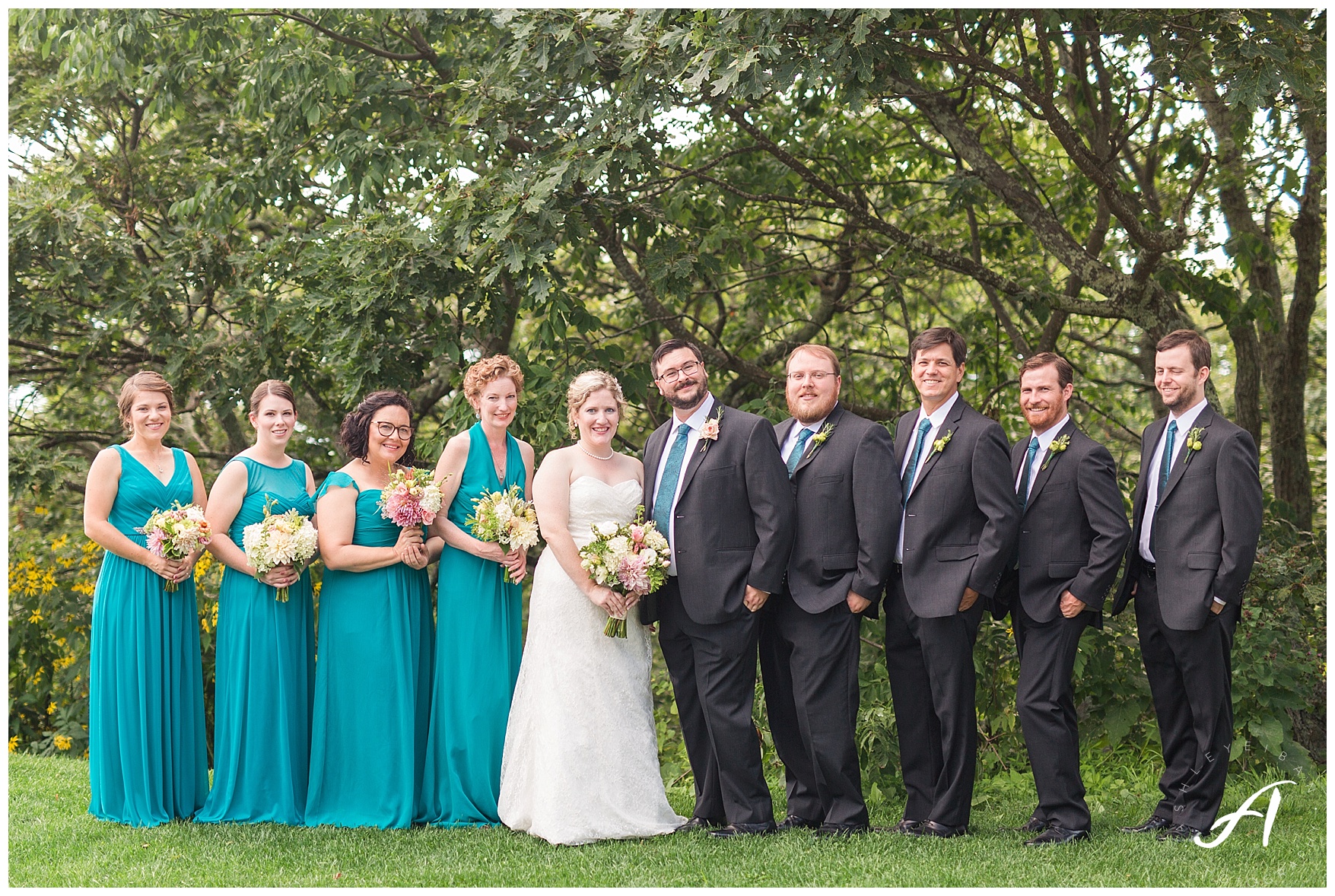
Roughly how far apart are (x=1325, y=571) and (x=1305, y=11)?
3238 mm

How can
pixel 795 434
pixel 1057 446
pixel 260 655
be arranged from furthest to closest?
1. pixel 260 655
2. pixel 795 434
3. pixel 1057 446

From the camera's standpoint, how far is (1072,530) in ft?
16.4

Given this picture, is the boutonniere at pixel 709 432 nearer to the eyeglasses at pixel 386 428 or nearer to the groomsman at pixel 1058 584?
the groomsman at pixel 1058 584

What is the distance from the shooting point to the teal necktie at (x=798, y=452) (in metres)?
5.27

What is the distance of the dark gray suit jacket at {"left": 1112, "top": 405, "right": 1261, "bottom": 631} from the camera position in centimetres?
478

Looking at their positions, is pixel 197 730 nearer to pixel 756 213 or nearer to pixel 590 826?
pixel 590 826

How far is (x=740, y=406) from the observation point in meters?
8.48

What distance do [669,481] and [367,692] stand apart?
1.81 metres

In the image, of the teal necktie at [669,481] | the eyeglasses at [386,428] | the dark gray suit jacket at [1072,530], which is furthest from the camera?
the eyeglasses at [386,428]

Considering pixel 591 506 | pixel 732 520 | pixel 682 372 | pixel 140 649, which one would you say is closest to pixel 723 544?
pixel 732 520

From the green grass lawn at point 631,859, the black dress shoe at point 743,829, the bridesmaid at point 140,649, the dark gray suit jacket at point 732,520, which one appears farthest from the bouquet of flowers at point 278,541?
the black dress shoe at point 743,829

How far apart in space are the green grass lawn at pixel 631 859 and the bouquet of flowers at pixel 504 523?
4.38 ft

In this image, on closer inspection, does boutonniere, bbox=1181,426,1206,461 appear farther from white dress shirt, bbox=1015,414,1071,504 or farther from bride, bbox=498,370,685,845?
bride, bbox=498,370,685,845

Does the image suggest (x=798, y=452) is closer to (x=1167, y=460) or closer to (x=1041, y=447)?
(x=1041, y=447)
